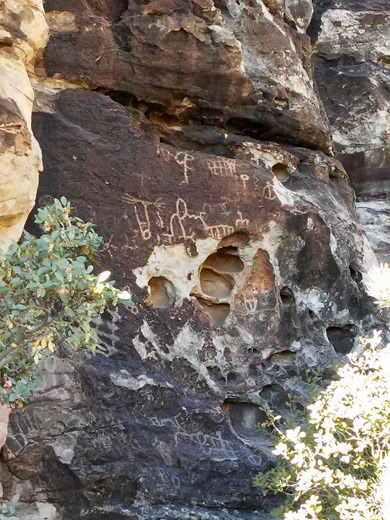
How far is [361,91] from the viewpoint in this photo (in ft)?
32.9

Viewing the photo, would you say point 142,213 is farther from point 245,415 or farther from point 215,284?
point 245,415

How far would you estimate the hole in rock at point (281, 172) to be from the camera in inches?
287

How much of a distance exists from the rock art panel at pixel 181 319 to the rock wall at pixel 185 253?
0.04ft

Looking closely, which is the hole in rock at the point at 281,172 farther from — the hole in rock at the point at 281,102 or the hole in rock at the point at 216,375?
the hole in rock at the point at 216,375

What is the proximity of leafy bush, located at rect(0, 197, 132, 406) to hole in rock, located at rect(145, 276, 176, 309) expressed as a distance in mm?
2262

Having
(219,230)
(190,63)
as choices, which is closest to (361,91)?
(190,63)

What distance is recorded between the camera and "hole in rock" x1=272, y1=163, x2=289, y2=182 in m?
7.28

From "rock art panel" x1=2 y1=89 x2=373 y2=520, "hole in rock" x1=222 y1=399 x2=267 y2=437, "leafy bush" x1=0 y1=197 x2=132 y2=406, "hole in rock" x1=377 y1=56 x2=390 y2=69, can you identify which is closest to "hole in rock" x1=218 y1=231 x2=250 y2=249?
"rock art panel" x1=2 y1=89 x2=373 y2=520

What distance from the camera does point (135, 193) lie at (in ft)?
19.4

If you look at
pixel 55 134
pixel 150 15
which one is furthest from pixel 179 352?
pixel 150 15

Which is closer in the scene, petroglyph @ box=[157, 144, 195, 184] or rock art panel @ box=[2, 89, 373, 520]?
rock art panel @ box=[2, 89, 373, 520]

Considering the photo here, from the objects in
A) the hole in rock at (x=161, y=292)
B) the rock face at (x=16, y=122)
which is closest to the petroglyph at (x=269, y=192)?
the hole in rock at (x=161, y=292)

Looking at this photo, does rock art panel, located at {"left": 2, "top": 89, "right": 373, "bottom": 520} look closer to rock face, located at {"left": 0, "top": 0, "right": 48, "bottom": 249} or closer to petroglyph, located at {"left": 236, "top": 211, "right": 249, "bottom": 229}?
petroglyph, located at {"left": 236, "top": 211, "right": 249, "bottom": 229}

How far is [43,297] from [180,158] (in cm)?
299
